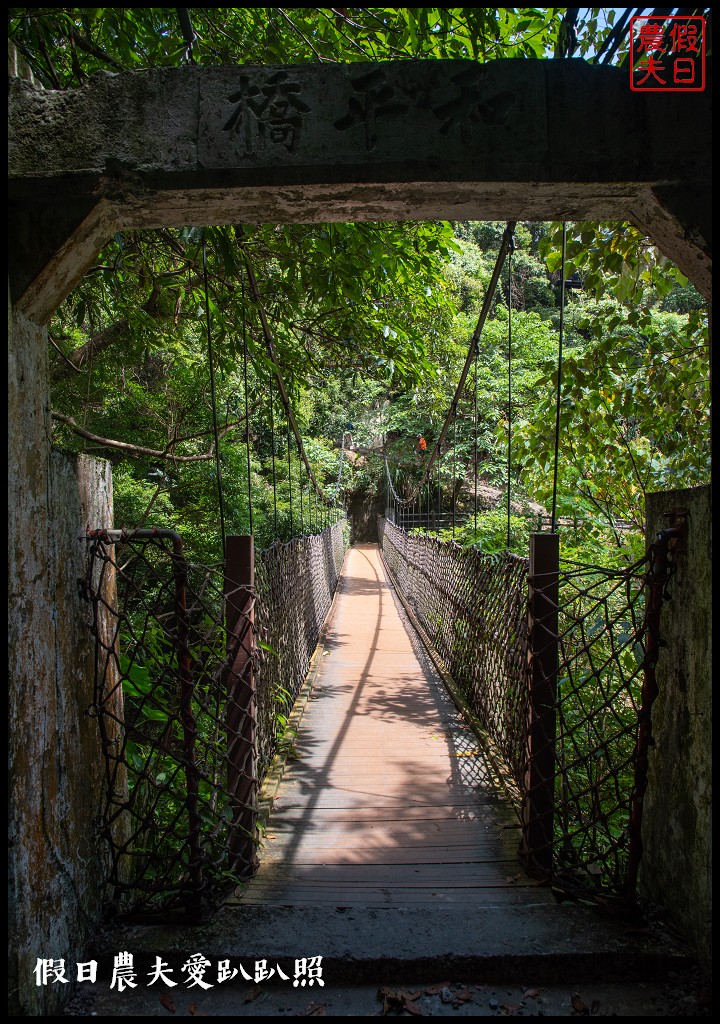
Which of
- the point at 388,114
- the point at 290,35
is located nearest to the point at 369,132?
the point at 388,114

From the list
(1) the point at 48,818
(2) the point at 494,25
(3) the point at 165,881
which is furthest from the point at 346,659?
(2) the point at 494,25

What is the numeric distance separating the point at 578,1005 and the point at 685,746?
0.53m

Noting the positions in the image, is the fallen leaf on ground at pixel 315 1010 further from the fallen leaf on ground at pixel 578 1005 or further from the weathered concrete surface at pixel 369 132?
the weathered concrete surface at pixel 369 132

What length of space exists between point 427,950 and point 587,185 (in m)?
1.57

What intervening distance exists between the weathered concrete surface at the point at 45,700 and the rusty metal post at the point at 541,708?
3.44 ft

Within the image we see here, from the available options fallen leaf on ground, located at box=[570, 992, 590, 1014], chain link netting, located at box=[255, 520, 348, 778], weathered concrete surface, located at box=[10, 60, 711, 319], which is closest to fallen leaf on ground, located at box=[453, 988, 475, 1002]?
fallen leaf on ground, located at box=[570, 992, 590, 1014]

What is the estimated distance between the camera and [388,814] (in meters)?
2.04

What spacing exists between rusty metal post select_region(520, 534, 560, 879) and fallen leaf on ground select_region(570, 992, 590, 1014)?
384 millimetres

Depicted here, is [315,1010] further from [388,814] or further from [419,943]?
[388,814]

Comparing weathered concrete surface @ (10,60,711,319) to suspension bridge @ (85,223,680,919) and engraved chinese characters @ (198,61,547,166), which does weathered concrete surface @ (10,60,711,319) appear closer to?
engraved chinese characters @ (198,61,547,166)

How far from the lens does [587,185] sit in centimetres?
119

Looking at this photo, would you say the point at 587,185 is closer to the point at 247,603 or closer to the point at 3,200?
the point at 3,200

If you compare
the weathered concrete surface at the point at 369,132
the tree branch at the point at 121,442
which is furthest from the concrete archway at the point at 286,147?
the tree branch at the point at 121,442

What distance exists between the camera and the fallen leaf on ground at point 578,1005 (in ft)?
3.76
